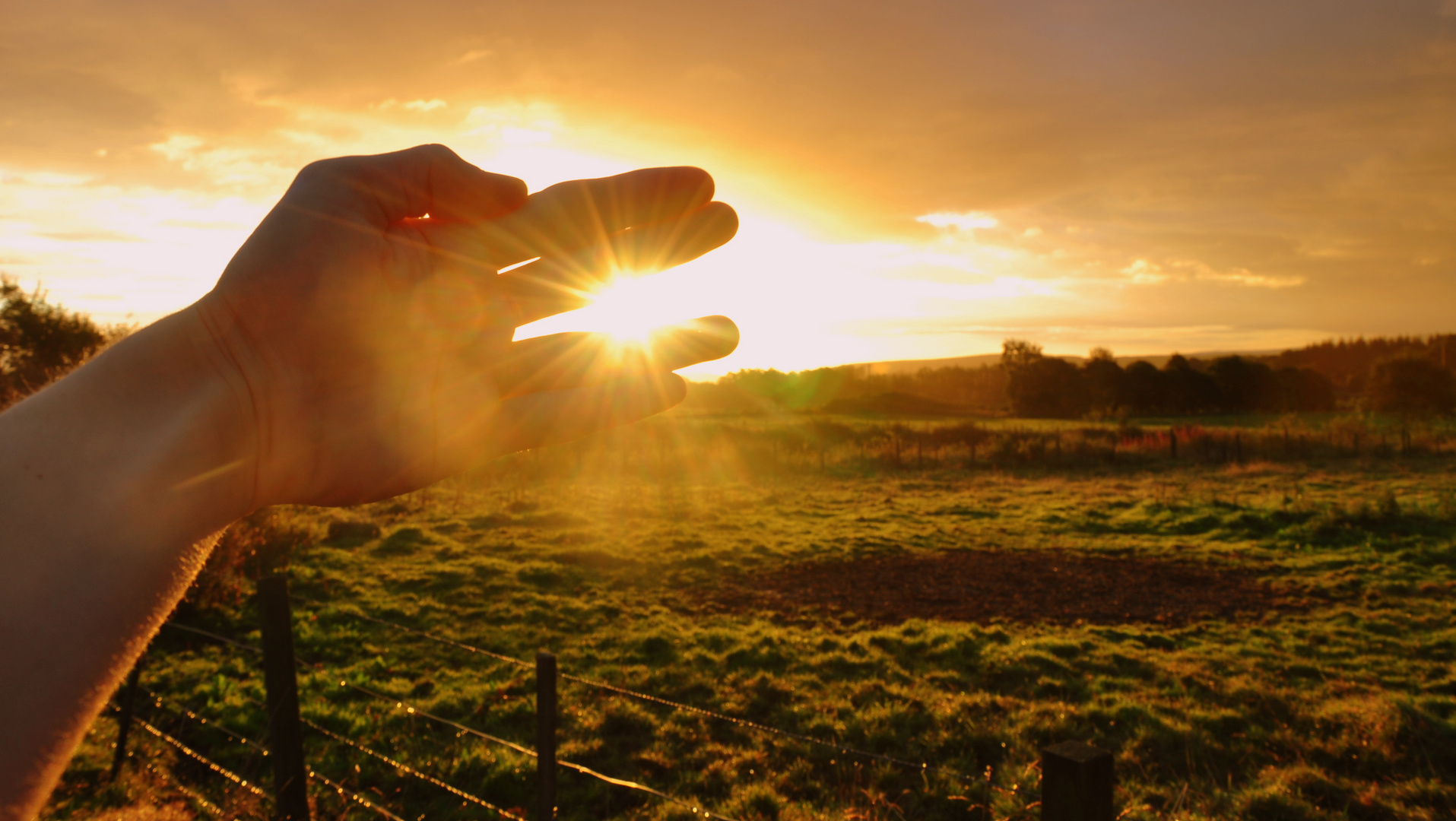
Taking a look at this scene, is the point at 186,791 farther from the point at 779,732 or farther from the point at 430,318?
the point at 430,318

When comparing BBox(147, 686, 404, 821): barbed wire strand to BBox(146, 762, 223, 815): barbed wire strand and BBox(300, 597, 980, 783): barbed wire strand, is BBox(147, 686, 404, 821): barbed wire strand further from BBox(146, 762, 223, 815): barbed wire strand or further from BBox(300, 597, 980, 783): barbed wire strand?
BBox(300, 597, 980, 783): barbed wire strand

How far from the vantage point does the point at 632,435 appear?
93.5 ft

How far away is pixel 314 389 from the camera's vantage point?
4.06ft

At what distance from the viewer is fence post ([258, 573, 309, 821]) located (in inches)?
146

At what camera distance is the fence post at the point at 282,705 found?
3.71 m

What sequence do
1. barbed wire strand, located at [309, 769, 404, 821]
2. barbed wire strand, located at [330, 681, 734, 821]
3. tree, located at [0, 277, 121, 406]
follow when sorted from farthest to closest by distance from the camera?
tree, located at [0, 277, 121, 406] < barbed wire strand, located at [309, 769, 404, 821] < barbed wire strand, located at [330, 681, 734, 821]

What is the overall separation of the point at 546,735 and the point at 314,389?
263 centimetres

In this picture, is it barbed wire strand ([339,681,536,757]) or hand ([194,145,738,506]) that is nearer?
hand ([194,145,738,506])

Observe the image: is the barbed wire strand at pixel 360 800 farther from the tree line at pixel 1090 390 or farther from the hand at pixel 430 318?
the tree line at pixel 1090 390

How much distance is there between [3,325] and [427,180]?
24.6 meters

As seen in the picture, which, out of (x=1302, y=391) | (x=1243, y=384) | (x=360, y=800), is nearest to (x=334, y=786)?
(x=360, y=800)

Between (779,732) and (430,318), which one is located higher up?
(430,318)

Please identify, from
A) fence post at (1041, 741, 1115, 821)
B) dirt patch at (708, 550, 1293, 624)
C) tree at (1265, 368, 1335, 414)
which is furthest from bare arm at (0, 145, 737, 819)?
tree at (1265, 368, 1335, 414)

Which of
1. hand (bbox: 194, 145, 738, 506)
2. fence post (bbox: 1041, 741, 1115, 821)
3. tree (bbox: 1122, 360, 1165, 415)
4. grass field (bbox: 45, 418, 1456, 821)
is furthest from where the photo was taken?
tree (bbox: 1122, 360, 1165, 415)
